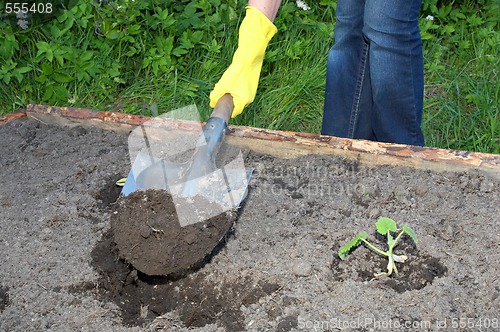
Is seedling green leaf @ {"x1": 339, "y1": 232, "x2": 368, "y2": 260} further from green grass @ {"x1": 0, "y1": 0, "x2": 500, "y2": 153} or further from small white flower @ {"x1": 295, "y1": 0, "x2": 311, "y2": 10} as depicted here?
small white flower @ {"x1": 295, "y1": 0, "x2": 311, "y2": 10}

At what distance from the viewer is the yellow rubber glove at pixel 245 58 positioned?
2281 mm

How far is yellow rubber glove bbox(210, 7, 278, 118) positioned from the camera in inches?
89.8

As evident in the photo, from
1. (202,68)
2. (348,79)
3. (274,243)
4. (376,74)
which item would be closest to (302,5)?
(202,68)

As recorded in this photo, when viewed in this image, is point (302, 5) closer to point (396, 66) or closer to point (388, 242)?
point (396, 66)

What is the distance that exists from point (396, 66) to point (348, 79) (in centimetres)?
29

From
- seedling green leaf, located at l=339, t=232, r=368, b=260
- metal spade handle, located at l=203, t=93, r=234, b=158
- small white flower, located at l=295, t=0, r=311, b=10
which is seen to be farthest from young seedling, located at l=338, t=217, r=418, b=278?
small white flower, located at l=295, t=0, r=311, b=10

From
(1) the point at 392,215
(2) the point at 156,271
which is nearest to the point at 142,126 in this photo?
(2) the point at 156,271

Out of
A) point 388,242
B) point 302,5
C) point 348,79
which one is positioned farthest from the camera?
point 302,5

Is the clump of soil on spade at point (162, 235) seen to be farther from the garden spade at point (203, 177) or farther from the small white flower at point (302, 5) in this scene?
the small white flower at point (302, 5)

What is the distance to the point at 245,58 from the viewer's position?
7.57ft

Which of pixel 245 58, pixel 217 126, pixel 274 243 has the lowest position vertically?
pixel 274 243

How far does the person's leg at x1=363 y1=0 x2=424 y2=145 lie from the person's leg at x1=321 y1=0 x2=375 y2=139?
86 millimetres

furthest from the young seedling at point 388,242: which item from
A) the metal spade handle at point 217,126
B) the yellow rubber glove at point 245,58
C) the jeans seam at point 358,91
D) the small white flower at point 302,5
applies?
the small white flower at point 302,5

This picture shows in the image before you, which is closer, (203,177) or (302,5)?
(203,177)
